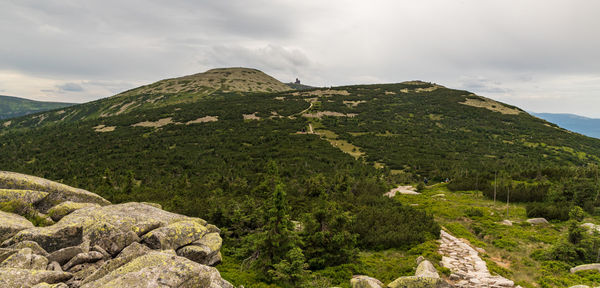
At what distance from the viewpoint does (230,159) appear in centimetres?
4391

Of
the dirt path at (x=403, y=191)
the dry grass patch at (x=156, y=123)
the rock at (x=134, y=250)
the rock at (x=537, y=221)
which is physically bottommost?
the dirt path at (x=403, y=191)

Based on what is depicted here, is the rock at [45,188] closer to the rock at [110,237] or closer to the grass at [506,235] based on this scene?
the rock at [110,237]

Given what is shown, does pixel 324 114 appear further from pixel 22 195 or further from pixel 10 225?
pixel 10 225

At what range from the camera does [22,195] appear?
10539mm

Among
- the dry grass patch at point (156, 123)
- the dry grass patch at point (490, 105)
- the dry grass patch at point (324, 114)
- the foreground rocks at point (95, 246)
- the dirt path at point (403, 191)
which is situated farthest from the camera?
the dry grass patch at point (490, 105)

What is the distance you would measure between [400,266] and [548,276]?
6617mm

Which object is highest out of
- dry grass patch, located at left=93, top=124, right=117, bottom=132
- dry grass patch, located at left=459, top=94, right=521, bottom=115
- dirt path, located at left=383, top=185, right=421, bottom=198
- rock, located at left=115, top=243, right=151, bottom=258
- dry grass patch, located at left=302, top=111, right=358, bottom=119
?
dry grass patch, located at left=459, top=94, right=521, bottom=115

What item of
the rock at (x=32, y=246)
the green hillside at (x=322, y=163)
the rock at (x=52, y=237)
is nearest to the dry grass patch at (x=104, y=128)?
the green hillside at (x=322, y=163)

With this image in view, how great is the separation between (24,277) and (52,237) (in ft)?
9.75

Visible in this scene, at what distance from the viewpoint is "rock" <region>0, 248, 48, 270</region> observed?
6340mm

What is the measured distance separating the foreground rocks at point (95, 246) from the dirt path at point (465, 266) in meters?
10.6

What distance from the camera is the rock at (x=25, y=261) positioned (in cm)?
634

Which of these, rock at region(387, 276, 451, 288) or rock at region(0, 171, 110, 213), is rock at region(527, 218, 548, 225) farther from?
rock at region(0, 171, 110, 213)

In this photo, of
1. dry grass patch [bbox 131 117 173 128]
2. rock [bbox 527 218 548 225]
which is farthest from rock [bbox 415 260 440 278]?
dry grass patch [bbox 131 117 173 128]
